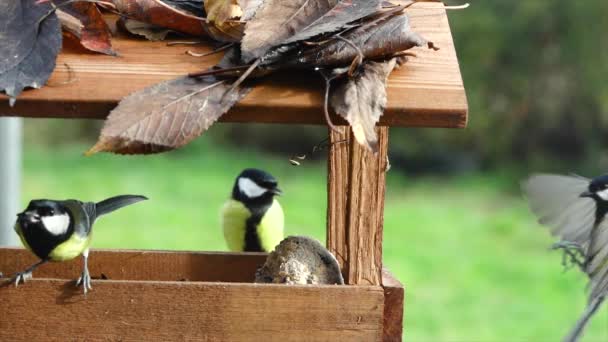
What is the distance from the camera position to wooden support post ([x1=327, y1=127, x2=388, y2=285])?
2139 mm

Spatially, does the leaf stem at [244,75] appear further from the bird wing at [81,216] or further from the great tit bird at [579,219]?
the great tit bird at [579,219]

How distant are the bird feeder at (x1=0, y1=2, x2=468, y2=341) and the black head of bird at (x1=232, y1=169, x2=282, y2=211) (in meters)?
1.48

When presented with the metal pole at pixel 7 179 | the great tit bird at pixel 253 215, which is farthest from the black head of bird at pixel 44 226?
the metal pole at pixel 7 179

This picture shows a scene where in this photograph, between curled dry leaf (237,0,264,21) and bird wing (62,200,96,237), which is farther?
bird wing (62,200,96,237)

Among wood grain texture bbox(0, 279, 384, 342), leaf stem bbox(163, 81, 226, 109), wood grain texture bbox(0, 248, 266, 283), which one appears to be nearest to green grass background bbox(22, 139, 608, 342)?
wood grain texture bbox(0, 248, 266, 283)

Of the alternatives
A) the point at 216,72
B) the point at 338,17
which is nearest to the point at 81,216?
the point at 216,72

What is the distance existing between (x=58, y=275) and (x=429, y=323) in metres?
3.66

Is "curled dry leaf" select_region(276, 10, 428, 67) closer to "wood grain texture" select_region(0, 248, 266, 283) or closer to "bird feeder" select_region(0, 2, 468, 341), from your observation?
"bird feeder" select_region(0, 2, 468, 341)

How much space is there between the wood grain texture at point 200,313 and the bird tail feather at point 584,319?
1355 mm

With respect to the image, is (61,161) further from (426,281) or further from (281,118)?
(281,118)

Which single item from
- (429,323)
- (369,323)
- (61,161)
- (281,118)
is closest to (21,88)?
(281,118)

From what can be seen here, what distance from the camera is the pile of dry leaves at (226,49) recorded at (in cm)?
189

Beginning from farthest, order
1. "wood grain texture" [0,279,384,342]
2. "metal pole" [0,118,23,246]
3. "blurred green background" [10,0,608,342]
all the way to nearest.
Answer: "blurred green background" [10,0,608,342]
"metal pole" [0,118,23,246]
"wood grain texture" [0,279,384,342]

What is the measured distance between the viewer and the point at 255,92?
6.49 feet
